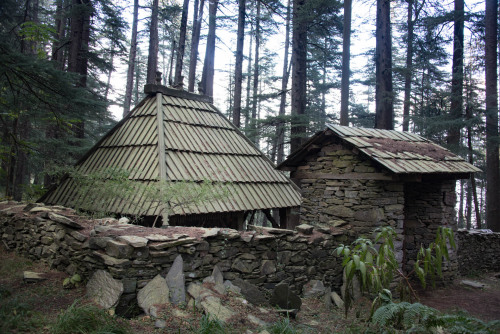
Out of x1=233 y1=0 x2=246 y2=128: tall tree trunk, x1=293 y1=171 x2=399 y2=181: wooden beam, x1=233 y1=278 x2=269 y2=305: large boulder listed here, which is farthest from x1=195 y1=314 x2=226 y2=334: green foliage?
x1=233 y1=0 x2=246 y2=128: tall tree trunk

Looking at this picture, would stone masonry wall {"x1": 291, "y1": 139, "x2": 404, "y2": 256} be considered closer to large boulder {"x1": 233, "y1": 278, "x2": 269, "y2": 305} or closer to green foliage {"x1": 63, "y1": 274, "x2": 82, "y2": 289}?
large boulder {"x1": 233, "y1": 278, "x2": 269, "y2": 305}

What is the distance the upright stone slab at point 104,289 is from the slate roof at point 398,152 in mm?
4997

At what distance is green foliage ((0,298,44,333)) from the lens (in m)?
3.38

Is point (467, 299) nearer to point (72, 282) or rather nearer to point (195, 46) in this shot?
point (72, 282)

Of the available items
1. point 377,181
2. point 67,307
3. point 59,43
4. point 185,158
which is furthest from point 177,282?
point 59,43

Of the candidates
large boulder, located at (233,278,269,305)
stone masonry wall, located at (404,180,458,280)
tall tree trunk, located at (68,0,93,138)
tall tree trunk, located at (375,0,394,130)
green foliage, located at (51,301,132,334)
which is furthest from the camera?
tall tree trunk, located at (375,0,394,130)

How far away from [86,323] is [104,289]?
727 mm

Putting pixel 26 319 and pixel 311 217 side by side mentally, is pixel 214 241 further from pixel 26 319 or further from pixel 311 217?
pixel 311 217

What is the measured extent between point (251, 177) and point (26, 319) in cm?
620

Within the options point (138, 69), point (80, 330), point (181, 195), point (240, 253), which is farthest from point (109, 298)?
point (138, 69)

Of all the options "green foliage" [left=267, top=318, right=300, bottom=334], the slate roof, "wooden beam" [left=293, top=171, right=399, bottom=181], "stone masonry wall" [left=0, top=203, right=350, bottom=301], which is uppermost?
the slate roof

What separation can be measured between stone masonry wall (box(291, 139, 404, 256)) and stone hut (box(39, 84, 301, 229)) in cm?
133

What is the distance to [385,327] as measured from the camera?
3.90m

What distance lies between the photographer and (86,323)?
11.4 ft
